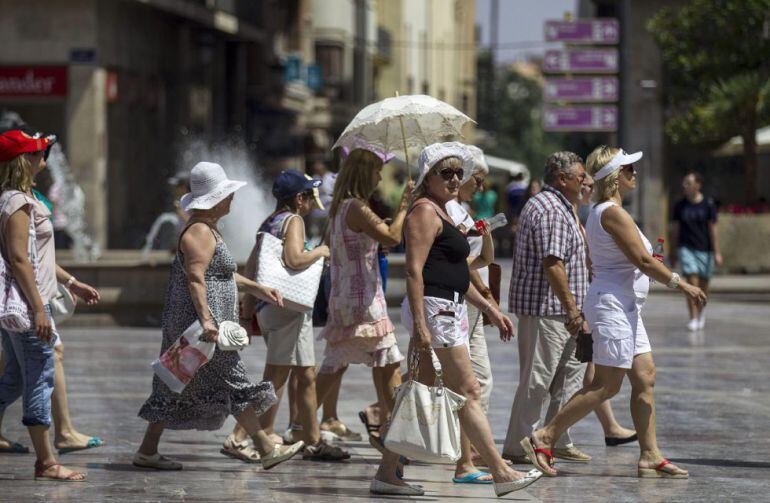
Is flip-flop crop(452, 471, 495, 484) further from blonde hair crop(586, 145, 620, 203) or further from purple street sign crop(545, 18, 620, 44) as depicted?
purple street sign crop(545, 18, 620, 44)

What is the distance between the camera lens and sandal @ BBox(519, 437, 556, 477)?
28.9ft

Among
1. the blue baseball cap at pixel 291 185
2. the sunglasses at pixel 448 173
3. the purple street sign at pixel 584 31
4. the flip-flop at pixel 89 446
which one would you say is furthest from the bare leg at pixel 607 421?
the purple street sign at pixel 584 31

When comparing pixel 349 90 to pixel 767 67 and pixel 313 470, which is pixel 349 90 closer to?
pixel 767 67

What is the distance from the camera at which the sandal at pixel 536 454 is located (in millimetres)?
8812

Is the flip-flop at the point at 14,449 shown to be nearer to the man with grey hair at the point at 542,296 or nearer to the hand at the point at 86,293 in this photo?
the hand at the point at 86,293

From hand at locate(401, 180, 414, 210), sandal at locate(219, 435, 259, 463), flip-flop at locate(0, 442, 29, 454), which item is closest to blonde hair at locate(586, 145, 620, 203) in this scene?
hand at locate(401, 180, 414, 210)

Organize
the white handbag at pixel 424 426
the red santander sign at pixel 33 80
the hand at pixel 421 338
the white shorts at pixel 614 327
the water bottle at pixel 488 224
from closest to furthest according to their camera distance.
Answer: the white handbag at pixel 424 426, the hand at pixel 421 338, the white shorts at pixel 614 327, the water bottle at pixel 488 224, the red santander sign at pixel 33 80

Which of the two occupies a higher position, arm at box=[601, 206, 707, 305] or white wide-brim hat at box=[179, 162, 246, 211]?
white wide-brim hat at box=[179, 162, 246, 211]

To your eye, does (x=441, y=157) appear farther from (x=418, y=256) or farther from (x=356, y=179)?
(x=356, y=179)

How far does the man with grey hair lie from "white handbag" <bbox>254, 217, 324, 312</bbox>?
1.13 meters

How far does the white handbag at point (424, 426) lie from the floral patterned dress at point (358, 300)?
64.4 inches

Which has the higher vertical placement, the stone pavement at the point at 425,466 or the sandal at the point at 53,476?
the sandal at the point at 53,476

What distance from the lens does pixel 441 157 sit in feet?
27.1

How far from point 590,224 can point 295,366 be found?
1.91 metres
